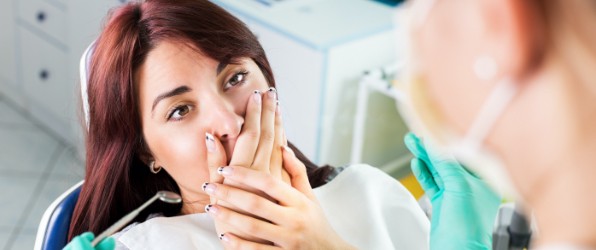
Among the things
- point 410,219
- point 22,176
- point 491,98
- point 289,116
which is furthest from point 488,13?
point 22,176

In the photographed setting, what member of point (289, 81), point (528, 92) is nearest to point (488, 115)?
point (528, 92)

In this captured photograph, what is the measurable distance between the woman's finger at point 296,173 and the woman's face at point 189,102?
11 centimetres

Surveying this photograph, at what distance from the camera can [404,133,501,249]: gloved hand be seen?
1.30m

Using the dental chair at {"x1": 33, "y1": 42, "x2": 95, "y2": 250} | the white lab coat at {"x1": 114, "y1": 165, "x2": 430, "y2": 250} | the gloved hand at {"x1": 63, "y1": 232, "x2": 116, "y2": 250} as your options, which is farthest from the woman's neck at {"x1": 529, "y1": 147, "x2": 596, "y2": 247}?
the dental chair at {"x1": 33, "y1": 42, "x2": 95, "y2": 250}

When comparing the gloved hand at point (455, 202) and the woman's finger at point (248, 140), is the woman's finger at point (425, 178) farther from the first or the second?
the woman's finger at point (248, 140)

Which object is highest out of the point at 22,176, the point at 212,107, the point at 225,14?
the point at 225,14

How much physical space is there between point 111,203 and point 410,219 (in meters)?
0.60

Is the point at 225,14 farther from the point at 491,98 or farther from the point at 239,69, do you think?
the point at 491,98

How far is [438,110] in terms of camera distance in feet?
2.05

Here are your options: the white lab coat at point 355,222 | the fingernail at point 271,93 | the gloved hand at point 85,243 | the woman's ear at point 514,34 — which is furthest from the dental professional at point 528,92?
the white lab coat at point 355,222

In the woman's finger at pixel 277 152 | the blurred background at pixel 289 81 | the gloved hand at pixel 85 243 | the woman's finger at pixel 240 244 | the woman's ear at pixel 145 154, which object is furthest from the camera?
the blurred background at pixel 289 81

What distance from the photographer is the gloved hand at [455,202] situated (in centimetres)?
130

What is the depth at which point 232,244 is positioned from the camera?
4.04 feet

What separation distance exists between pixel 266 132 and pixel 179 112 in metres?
0.16
